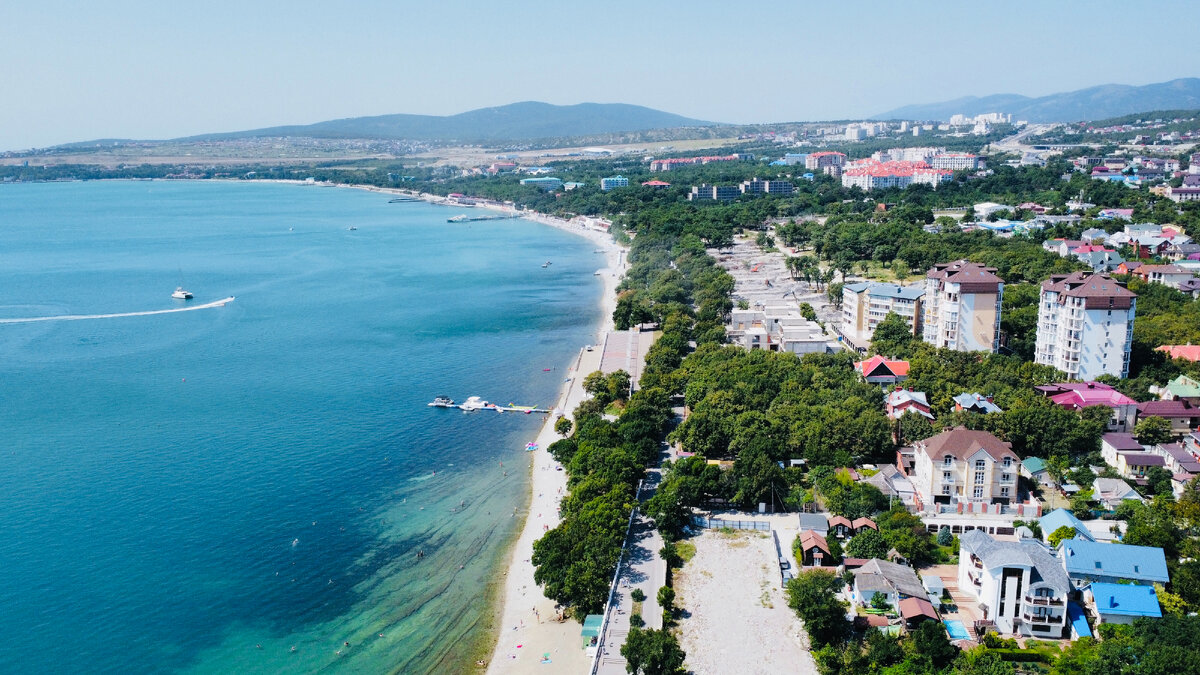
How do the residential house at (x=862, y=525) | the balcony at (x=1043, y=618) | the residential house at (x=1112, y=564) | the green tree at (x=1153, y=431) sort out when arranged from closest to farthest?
the balcony at (x=1043, y=618) → the residential house at (x=1112, y=564) → the residential house at (x=862, y=525) → the green tree at (x=1153, y=431)

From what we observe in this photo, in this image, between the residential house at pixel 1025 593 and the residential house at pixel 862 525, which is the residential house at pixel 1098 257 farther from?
the residential house at pixel 1025 593

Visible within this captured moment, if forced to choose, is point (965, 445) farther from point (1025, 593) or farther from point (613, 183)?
point (613, 183)

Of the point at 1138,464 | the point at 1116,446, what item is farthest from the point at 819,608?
the point at 1116,446

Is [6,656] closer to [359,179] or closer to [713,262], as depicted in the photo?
[713,262]

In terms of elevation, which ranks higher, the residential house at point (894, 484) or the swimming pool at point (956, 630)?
the residential house at point (894, 484)

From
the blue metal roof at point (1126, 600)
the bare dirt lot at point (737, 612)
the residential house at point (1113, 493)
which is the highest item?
the blue metal roof at point (1126, 600)

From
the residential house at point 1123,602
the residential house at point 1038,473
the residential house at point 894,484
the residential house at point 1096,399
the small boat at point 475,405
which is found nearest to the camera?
the residential house at point 1123,602

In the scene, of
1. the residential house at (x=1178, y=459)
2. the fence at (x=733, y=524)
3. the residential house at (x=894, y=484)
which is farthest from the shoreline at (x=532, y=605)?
the residential house at (x=1178, y=459)
